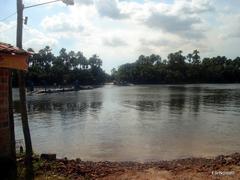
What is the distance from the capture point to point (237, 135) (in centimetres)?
2452

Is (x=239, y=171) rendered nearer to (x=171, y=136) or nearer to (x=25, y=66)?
(x=25, y=66)

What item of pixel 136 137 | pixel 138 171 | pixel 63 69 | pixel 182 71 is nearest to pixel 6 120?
pixel 138 171

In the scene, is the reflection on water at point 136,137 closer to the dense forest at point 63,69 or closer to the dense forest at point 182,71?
the dense forest at point 63,69

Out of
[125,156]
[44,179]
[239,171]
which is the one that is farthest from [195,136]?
[44,179]

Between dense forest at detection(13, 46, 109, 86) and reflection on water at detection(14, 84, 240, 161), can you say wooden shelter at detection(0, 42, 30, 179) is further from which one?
dense forest at detection(13, 46, 109, 86)

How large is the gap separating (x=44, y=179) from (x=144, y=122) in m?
21.5

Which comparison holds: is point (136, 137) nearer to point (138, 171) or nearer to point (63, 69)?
point (138, 171)

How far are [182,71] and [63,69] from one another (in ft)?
205

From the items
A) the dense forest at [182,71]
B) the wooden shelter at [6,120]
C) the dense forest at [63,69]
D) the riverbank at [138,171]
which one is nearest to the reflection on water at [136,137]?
the riverbank at [138,171]

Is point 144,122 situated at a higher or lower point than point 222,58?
lower

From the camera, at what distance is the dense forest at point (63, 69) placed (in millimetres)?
121688

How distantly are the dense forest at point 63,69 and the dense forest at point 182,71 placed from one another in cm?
2236

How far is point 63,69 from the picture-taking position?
430 feet

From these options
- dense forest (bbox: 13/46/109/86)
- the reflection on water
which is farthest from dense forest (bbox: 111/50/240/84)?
the reflection on water
